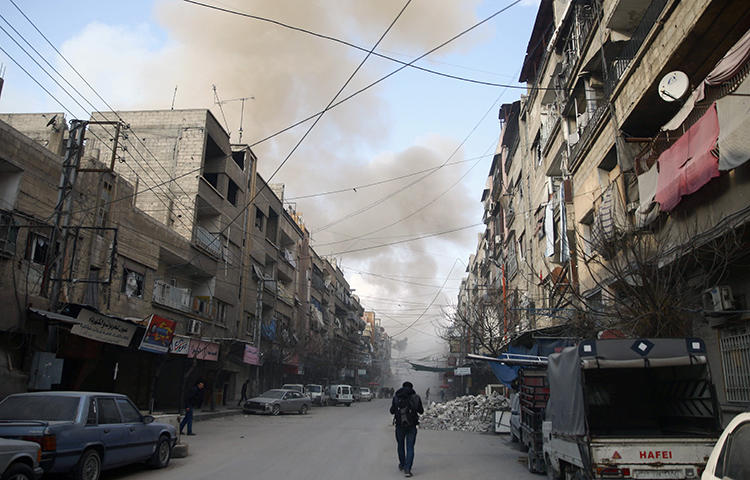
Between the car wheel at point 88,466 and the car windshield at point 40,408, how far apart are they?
2.05 ft

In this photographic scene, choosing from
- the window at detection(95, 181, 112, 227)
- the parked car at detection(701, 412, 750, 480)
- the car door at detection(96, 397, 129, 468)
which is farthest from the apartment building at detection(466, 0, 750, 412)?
the window at detection(95, 181, 112, 227)

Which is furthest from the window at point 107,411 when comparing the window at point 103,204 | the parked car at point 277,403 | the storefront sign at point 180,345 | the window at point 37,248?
the parked car at point 277,403

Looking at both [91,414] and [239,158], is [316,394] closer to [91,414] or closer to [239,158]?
[239,158]

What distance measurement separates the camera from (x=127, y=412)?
32.3ft

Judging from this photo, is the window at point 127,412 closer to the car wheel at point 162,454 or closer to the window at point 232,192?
the car wheel at point 162,454

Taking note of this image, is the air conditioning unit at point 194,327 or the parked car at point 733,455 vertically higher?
the air conditioning unit at point 194,327

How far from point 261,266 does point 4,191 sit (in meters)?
26.2

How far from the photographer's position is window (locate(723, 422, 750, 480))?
3.83 metres

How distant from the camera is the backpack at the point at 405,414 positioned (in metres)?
10.7

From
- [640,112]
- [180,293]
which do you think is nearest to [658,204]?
[640,112]

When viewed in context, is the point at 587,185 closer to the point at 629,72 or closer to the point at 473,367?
the point at 629,72

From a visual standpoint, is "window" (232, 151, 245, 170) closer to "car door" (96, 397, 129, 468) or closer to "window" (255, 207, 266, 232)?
"window" (255, 207, 266, 232)

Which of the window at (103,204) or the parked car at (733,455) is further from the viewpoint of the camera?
the window at (103,204)

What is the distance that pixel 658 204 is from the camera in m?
12.1
